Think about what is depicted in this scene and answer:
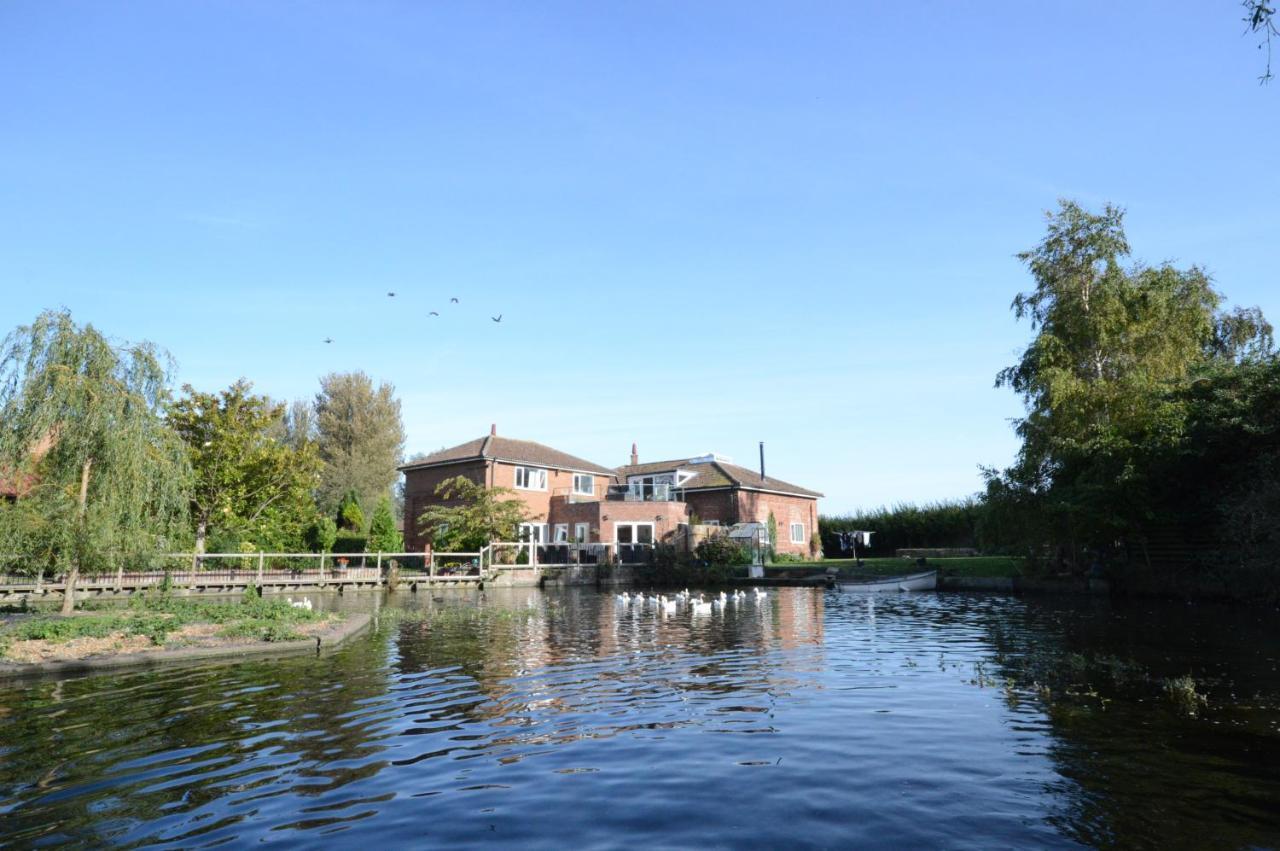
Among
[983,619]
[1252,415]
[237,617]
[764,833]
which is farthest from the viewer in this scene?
[1252,415]

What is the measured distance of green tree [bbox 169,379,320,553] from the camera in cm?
4169

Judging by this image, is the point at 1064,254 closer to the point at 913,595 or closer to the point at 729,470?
the point at 913,595

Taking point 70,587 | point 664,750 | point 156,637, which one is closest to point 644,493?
point 70,587

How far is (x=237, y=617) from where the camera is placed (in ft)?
63.0

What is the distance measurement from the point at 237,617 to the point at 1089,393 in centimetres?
3152

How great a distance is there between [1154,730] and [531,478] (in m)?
47.6

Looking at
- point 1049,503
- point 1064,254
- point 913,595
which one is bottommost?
point 913,595

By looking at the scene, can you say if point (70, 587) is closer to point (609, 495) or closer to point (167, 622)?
point (167, 622)

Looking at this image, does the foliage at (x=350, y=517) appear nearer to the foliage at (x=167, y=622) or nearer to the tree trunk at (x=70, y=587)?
the foliage at (x=167, y=622)

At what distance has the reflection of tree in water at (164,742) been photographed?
275 inches

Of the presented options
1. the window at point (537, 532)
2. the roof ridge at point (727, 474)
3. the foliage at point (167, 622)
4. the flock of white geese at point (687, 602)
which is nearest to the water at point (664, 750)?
the foliage at point (167, 622)

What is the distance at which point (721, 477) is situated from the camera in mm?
57719

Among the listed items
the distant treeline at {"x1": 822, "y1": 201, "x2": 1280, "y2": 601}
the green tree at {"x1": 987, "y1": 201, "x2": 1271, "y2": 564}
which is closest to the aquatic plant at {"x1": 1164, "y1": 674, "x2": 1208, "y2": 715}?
the distant treeline at {"x1": 822, "y1": 201, "x2": 1280, "y2": 601}

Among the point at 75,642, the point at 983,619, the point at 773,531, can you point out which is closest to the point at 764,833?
the point at 75,642
